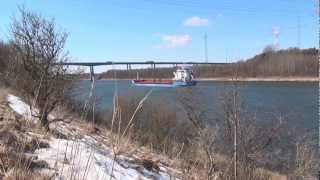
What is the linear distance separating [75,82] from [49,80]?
4.02 ft

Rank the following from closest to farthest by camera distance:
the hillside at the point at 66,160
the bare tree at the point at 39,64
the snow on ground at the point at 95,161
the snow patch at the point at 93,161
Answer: the hillside at the point at 66,160, the snow patch at the point at 93,161, the snow on ground at the point at 95,161, the bare tree at the point at 39,64

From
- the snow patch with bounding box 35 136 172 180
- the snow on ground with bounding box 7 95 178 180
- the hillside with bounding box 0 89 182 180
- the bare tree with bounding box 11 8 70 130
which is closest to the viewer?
the hillside with bounding box 0 89 182 180

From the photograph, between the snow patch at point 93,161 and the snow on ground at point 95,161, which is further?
the snow on ground at point 95,161

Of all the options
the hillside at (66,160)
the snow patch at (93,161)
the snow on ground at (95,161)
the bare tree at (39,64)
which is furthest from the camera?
the bare tree at (39,64)

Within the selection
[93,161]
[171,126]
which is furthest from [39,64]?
[171,126]

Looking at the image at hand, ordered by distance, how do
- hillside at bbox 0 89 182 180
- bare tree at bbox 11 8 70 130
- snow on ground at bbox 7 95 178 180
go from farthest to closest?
bare tree at bbox 11 8 70 130
snow on ground at bbox 7 95 178 180
hillside at bbox 0 89 182 180

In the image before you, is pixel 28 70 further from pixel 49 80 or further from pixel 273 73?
pixel 273 73

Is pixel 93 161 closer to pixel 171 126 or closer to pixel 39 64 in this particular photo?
pixel 39 64

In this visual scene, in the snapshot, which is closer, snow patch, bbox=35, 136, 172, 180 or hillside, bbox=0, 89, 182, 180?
hillside, bbox=0, 89, 182, 180

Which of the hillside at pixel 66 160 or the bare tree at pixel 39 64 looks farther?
the bare tree at pixel 39 64

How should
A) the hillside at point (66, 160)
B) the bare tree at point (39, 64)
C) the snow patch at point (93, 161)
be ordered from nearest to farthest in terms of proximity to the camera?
the hillside at point (66, 160) → the snow patch at point (93, 161) → the bare tree at point (39, 64)

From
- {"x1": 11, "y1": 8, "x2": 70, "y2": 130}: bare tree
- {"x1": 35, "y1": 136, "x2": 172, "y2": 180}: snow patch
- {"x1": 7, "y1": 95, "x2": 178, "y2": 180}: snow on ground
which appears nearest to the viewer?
{"x1": 35, "y1": 136, "x2": 172, "y2": 180}: snow patch

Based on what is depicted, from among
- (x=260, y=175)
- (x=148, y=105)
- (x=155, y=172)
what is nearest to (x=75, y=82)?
(x=155, y=172)

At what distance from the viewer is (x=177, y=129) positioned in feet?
115
